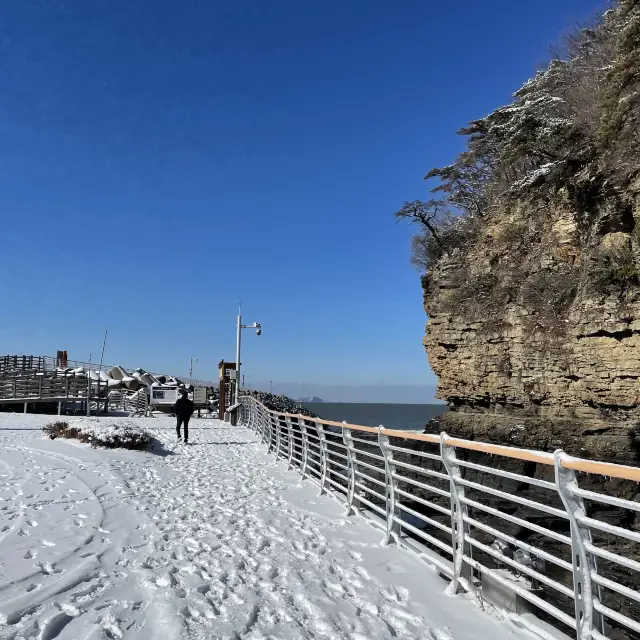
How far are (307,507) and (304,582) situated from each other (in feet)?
10.4

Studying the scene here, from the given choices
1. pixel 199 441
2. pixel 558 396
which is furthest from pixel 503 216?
pixel 199 441

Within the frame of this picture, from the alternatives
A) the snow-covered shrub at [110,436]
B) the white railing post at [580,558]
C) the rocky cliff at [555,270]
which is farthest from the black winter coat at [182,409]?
the white railing post at [580,558]

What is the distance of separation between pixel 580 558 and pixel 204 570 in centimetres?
294

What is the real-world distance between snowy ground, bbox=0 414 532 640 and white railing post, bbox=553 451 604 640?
671 millimetres

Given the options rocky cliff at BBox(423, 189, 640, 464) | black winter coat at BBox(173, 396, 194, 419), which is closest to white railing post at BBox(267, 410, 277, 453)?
black winter coat at BBox(173, 396, 194, 419)

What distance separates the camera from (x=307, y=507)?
7.36m

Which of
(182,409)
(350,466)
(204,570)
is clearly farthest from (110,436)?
Result: (204,570)

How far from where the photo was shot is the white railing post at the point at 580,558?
2.76 m

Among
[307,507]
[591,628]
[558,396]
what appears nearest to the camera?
[591,628]

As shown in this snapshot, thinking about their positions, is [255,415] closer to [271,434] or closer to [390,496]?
[271,434]

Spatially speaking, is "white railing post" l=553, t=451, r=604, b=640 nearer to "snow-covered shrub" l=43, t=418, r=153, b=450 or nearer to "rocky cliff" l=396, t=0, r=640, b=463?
"snow-covered shrub" l=43, t=418, r=153, b=450

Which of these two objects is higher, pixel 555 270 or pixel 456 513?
pixel 555 270

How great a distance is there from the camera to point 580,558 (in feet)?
9.34

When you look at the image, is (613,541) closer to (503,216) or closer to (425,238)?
(503,216)
